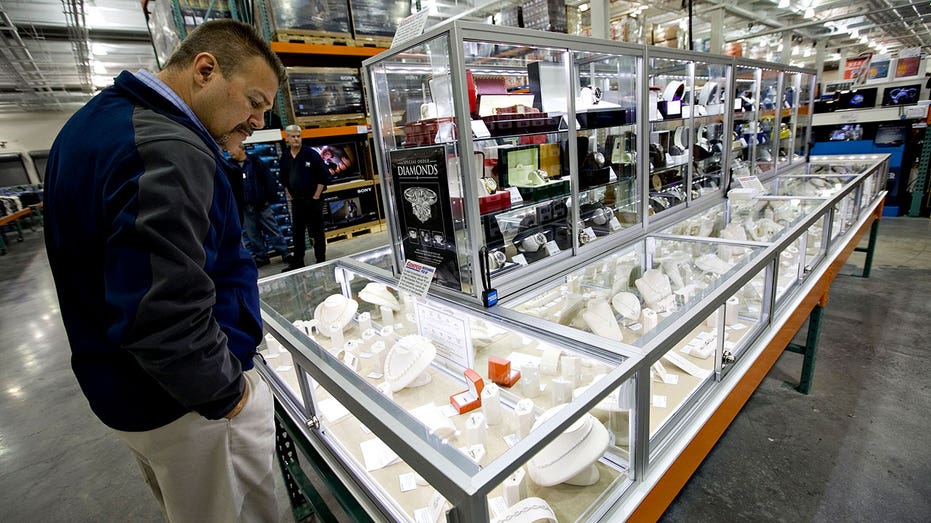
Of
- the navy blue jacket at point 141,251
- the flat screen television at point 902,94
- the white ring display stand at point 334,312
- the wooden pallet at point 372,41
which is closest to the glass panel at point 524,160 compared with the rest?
the white ring display stand at point 334,312

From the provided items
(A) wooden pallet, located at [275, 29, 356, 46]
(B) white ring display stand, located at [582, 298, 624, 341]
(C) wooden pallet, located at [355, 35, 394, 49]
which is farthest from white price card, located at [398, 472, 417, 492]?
(C) wooden pallet, located at [355, 35, 394, 49]

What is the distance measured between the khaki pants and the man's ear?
2.70ft

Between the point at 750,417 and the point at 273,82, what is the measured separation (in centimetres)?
299

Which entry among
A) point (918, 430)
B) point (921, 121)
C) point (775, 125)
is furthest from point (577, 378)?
point (921, 121)

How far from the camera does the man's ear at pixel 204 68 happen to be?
3.29 ft

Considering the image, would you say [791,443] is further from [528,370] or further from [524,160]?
[524,160]

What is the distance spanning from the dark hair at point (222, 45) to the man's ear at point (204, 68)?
1 centimetres

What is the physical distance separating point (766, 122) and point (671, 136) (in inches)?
84.3

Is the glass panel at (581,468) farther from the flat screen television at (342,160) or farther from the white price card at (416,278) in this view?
the flat screen television at (342,160)

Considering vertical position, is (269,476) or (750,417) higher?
(269,476)

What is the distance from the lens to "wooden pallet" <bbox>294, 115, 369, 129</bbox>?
6117mm

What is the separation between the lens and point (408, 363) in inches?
68.8

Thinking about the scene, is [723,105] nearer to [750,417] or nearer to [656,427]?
[750,417]

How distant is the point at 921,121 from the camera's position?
6.47 meters
